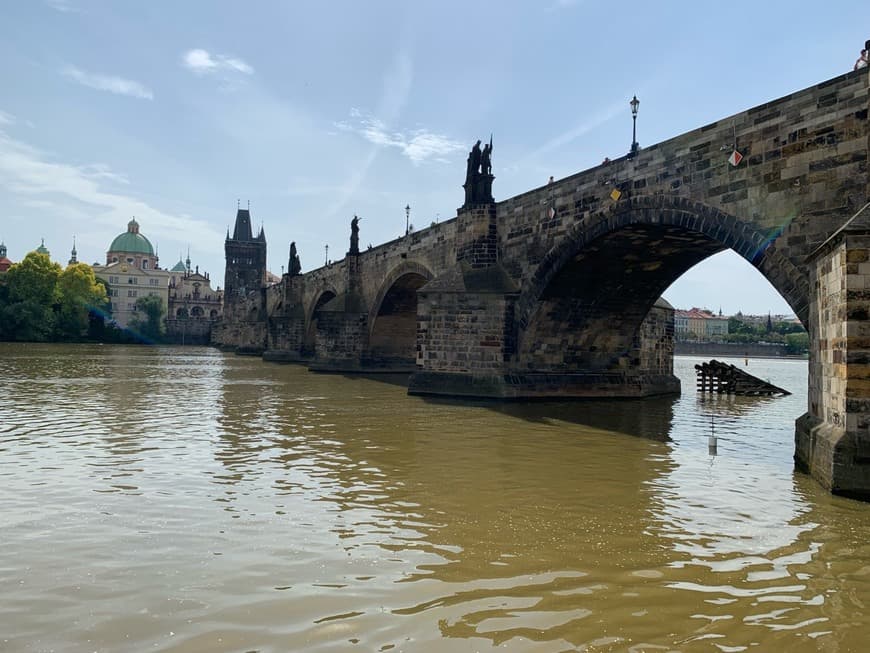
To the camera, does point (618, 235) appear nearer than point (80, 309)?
Yes

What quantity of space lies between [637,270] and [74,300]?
238ft

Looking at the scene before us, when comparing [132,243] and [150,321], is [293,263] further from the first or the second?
[132,243]

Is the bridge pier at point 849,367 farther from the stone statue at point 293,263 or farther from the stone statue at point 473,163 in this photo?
the stone statue at point 293,263

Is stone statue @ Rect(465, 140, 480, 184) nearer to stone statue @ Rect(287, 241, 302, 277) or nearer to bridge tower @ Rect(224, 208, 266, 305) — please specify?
stone statue @ Rect(287, 241, 302, 277)

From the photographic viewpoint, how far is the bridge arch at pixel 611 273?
1505 cm

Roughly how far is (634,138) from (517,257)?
5.73m

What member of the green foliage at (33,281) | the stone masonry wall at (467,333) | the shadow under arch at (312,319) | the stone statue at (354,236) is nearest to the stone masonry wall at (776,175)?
the stone masonry wall at (467,333)

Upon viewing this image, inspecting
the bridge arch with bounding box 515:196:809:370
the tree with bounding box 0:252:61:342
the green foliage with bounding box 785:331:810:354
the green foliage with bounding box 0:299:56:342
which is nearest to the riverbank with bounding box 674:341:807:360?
the green foliage with bounding box 785:331:810:354

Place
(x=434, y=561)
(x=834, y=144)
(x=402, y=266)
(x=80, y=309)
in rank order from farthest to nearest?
(x=80, y=309), (x=402, y=266), (x=834, y=144), (x=434, y=561)

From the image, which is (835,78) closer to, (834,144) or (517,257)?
(834,144)

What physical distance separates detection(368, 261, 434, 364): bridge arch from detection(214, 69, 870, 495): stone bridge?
94mm

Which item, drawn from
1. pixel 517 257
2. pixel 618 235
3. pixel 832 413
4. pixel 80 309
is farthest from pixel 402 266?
pixel 80 309

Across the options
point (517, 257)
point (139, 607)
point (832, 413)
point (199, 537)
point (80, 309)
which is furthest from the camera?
point (80, 309)

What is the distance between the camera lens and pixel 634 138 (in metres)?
17.6
